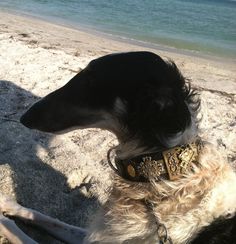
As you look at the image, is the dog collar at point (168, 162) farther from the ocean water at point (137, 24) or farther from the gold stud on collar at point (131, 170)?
the ocean water at point (137, 24)

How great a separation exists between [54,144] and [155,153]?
2675mm

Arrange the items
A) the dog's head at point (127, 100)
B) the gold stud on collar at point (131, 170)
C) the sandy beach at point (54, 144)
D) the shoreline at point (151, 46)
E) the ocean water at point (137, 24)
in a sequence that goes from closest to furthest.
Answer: the dog's head at point (127, 100) < the gold stud on collar at point (131, 170) < the sandy beach at point (54, 144) < the shoreline at point (151, 46) < the ocean water at point (137, 24)

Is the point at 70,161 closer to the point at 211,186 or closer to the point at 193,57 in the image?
the point at 211,186

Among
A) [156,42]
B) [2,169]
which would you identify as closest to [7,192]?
[2,169]

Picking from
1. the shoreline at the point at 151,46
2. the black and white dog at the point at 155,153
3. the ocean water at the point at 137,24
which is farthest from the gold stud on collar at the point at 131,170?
the ocean water at the point at 137,24

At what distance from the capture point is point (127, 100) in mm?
2523

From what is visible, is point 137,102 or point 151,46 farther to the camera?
point 151,46

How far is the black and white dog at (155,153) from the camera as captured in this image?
8.15 feet

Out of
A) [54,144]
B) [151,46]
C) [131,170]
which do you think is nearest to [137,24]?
[151,46]

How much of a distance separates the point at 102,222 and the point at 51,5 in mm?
18557

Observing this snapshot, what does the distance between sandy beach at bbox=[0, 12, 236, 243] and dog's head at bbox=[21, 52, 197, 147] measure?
0.41m

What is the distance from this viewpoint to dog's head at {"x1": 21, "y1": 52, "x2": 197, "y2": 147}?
8.06 ft

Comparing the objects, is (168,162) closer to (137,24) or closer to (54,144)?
(54,144)

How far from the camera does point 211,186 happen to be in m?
2.57
